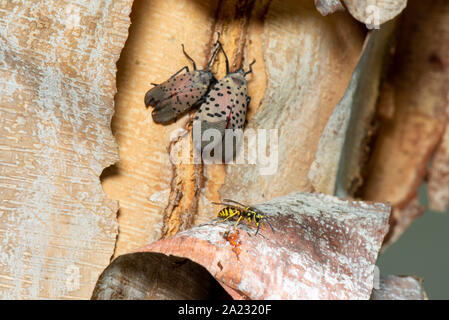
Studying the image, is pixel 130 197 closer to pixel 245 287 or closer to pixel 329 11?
pixel 245 287

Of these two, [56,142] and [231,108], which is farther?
[231,108]

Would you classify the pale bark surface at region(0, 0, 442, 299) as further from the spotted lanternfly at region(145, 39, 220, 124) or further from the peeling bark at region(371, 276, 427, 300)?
the peeling bark at region(371, 276, 427, 300)

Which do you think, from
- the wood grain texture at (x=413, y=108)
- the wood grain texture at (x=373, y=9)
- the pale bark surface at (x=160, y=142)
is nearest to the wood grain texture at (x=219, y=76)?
the pale bark surface at (x=160, y=142)

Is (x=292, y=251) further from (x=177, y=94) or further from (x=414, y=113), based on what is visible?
(x=414, y=113)

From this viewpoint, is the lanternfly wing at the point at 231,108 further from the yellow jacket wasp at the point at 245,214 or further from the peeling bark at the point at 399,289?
the peeling bark at the point at 399,289

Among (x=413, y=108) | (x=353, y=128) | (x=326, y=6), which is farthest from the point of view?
(x=413, y=108)

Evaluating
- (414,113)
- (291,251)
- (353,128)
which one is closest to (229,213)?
(291,251)
